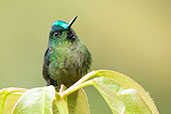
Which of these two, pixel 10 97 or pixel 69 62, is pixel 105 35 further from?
pixel 10 97

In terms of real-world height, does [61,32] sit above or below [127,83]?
above

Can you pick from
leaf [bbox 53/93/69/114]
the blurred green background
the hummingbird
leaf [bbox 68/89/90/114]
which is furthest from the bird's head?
the blurred green background

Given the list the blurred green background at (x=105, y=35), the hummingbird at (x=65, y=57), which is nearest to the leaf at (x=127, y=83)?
the hummingbird at (x=65, y=57)

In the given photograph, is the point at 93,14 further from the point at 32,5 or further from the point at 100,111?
the point at 100,111

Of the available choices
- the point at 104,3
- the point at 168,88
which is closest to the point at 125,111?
the point at 168,88

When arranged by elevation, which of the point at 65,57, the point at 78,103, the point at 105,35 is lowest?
the point at 78,103

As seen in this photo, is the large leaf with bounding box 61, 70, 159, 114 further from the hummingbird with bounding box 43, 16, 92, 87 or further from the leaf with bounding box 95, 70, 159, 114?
the hummingbird with bounding box 43, 16, 92, 87

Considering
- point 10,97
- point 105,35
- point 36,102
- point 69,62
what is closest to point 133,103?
point 36,102
